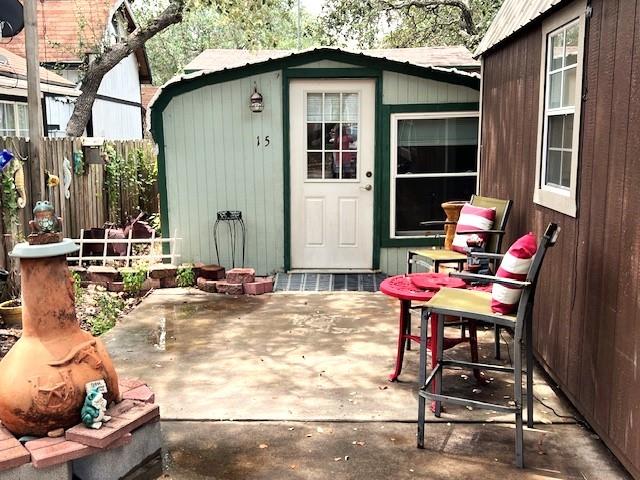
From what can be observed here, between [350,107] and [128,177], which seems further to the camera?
[128,177]

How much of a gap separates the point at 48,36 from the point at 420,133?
395 inches

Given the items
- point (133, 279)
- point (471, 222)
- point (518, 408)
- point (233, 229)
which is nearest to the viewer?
point (518, 408)

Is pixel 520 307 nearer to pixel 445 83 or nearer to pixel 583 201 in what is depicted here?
pixel 583 201

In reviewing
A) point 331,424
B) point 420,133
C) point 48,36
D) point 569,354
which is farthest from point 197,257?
point 48,36

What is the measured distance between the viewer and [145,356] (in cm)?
451

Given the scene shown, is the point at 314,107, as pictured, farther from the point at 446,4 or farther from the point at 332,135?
the point at 446,4

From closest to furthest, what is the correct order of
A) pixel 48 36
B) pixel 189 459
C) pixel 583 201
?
pixel 189 459
pixel 583 201
pixel 48 36

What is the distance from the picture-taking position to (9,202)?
18.4 feet

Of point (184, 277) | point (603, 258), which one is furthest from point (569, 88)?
point (184, 277)

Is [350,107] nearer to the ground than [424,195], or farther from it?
farther from it

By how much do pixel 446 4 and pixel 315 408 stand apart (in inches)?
487

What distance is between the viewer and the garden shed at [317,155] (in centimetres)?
661

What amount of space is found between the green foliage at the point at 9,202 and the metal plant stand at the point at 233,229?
197 centimetres

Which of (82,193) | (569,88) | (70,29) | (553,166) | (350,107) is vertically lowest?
(82,193)
